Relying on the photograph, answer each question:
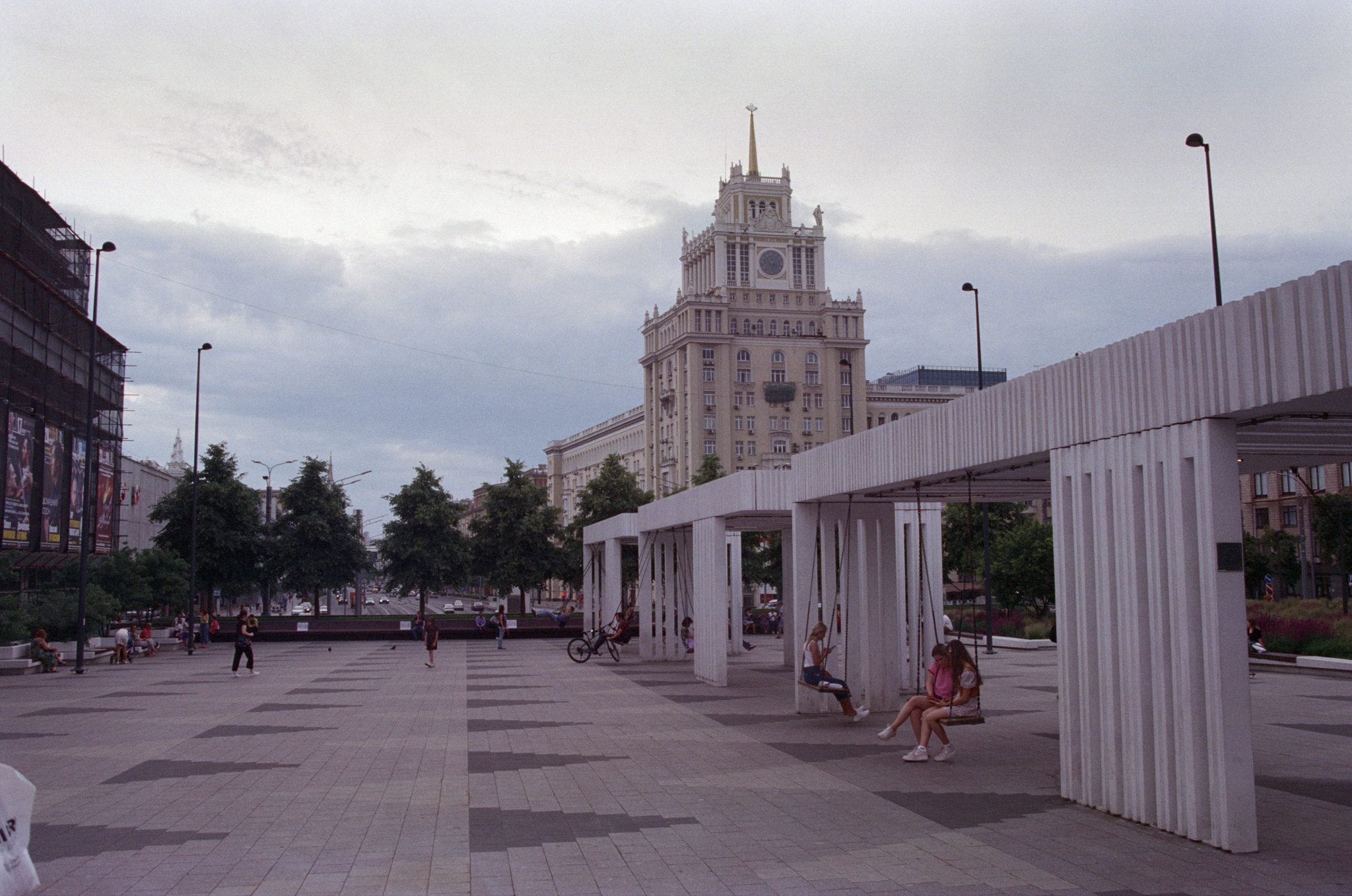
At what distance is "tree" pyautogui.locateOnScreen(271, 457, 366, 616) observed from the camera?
52.4 m

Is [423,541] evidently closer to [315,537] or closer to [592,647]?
[315,537]

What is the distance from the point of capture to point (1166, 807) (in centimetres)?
887

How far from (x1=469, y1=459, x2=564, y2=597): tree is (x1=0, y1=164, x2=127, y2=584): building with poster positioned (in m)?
18.7

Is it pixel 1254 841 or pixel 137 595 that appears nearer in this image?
pixel 1254 841

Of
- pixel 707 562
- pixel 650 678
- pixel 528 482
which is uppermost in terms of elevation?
pixel 528 482

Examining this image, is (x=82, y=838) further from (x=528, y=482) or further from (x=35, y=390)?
(x=528, y=482)

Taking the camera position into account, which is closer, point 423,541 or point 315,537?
point 315,537

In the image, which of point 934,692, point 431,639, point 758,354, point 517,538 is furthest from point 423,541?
point 934,692

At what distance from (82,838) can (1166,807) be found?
859cm

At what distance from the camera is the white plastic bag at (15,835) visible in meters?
6.77

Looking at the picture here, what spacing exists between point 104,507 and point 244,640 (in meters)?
21.2

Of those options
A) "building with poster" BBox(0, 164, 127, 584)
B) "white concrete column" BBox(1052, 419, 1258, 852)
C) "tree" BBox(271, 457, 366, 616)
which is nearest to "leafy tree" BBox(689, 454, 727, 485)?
"tree" BBox(271, 457, 366, 616)

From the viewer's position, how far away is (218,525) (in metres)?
48.2

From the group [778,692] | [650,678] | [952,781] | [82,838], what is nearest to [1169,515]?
[952,781]
